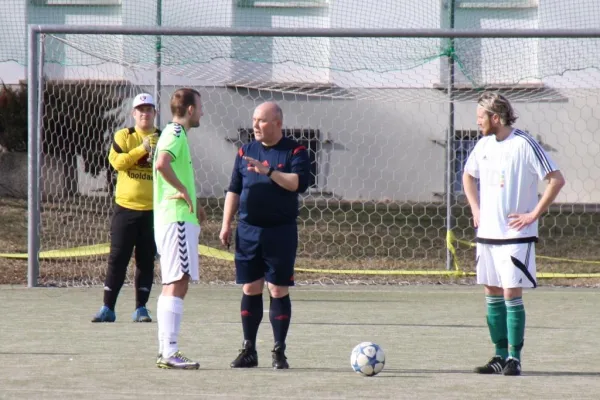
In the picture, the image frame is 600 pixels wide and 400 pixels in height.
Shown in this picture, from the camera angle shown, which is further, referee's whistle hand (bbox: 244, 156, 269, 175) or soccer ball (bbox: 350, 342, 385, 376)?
referee's whistle hand (bbox: 244, 156, 269, 175)

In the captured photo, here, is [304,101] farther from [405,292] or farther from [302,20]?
[405,292]

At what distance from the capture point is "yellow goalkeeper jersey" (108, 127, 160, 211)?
10.1 m

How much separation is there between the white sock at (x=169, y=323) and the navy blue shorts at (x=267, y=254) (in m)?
0.47

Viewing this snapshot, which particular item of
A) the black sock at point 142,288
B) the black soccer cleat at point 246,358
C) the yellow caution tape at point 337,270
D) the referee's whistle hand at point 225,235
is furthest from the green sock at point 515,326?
the yellow caution tape at point 337,270

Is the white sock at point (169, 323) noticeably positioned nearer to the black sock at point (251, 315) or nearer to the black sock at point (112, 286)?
the black sock at point (251, 315)

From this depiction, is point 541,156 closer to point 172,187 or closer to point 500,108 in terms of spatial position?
point 500,108

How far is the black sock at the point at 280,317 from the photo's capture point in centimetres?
755

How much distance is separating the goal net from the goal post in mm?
29

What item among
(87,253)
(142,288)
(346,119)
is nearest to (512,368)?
(142,288)

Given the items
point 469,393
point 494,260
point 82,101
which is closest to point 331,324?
point 494,260

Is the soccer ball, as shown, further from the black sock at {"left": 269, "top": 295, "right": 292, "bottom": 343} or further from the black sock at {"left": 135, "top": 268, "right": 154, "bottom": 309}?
the black sock at {"left": 135, "top": 268, "right": 154, "bottom": 309}

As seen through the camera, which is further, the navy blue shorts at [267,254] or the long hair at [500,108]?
the navy blue shorts at [267,254]

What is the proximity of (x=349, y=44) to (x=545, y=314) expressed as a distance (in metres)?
6.96

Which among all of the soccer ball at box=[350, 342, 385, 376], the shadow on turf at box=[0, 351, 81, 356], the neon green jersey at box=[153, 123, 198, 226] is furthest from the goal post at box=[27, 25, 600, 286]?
the soccer ball at box=[350, 342, 385, 376]
